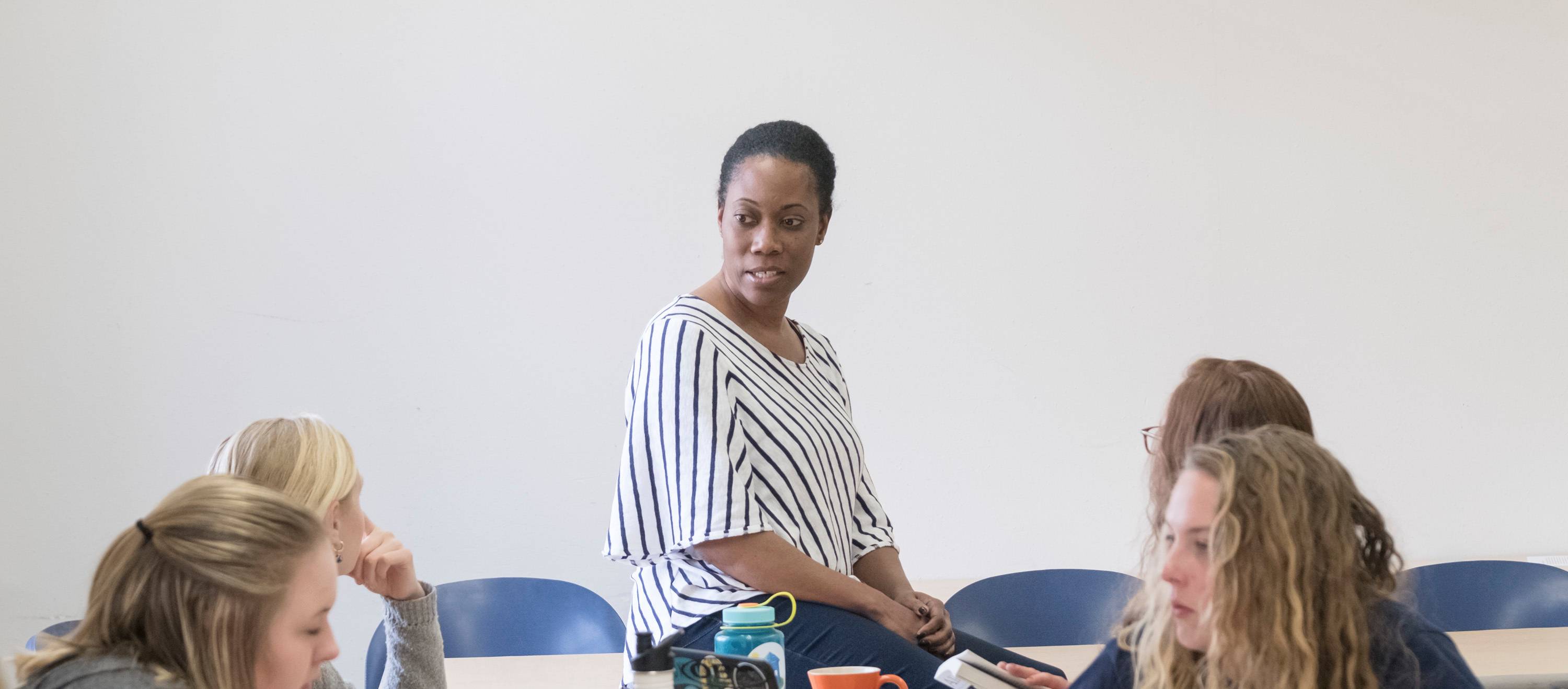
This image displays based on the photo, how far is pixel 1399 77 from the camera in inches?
133

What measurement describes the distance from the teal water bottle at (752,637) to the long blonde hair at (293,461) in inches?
23.0

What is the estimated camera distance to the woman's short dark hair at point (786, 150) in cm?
212

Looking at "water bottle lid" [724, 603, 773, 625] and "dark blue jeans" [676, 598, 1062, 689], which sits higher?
"water bottle lid" [724, 603, 773, 625]

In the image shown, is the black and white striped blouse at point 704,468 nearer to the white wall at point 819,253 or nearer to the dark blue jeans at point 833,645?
the dark blue jeans at point 833,645

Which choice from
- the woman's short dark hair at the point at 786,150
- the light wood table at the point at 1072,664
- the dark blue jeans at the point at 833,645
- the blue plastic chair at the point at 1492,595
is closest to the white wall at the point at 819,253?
the blue plastic chair at the point at 1492,595

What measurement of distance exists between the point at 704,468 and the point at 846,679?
0.53 meters

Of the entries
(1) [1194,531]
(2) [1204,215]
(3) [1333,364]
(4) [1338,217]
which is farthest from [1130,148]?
(1) [1194,531]

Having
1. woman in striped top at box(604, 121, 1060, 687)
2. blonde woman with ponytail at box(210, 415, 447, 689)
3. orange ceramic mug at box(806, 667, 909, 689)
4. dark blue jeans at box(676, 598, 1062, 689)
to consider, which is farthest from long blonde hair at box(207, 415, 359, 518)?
orange ceramic mug at box(806, 667, 909, 689)

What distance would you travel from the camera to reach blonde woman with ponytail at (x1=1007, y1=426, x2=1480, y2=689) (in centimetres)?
129

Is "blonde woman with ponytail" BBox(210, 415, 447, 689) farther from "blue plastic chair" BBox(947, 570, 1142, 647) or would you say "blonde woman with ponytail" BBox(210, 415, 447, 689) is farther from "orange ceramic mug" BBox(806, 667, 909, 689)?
"blue plastic chair" BBox(947, 570, 1142, 647)

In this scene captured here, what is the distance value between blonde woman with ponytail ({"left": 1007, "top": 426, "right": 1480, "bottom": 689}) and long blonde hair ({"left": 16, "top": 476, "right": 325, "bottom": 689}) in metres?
1.01

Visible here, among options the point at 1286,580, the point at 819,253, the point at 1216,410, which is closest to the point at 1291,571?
the point at 1286,580

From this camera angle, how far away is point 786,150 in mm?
2117

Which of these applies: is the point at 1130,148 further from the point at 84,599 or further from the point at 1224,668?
the point at 84,599
